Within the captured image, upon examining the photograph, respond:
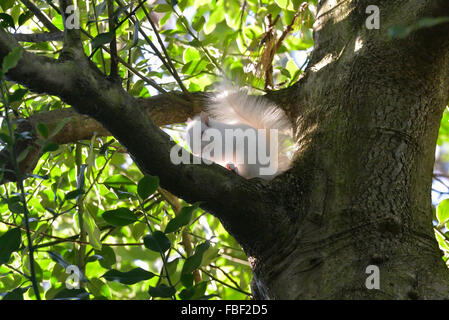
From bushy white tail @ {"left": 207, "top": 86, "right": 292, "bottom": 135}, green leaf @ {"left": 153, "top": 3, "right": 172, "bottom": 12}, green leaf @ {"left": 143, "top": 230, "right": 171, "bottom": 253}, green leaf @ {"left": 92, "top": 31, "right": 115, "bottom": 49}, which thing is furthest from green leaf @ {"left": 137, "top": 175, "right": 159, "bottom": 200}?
green leaf @ {"left": 153, "top": 3, "right": 172, "bottom": 12}

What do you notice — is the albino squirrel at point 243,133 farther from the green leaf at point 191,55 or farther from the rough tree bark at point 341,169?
the green leaf at point 191,55

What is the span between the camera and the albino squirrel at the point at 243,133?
1.61m

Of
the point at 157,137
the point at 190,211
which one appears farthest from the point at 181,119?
the point at 190,211

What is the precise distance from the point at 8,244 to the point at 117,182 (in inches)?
16.8

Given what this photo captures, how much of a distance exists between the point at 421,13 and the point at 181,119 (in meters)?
0.80

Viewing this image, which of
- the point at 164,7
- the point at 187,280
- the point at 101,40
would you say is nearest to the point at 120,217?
the point at 187,280

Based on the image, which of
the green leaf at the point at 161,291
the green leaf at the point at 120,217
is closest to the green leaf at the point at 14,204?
the green leaf at the point at 120,217

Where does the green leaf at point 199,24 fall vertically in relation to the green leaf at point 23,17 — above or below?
above

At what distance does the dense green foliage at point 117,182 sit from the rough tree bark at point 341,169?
99 millimetres

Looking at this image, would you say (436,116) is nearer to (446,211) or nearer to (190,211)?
(446,211)

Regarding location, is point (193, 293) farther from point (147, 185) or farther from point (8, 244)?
point (8, 244)

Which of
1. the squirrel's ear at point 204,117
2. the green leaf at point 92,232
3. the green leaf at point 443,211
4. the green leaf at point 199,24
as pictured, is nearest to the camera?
the green leaf at point 92,232

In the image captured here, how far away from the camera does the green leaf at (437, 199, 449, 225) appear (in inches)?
66.9

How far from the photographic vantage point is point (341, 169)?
1262mm
